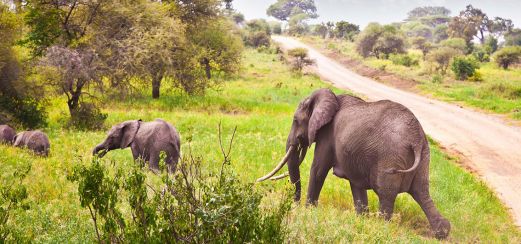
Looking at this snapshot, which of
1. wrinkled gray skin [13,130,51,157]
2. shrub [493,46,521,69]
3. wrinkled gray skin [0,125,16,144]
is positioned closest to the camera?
wrinkled gray skin [13,130,51,157]

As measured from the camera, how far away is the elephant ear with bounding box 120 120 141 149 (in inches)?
406

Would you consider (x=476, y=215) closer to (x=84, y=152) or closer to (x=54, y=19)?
(x=84, y=152)

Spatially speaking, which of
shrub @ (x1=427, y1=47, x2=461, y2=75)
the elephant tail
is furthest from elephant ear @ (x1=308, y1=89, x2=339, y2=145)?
shrub @ (x1=427, y1=47, x2=461, y2=75)

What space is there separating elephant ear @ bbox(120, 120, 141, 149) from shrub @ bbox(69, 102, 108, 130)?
23.4 ft

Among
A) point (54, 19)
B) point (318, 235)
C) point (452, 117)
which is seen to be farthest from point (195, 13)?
point (318, 235)

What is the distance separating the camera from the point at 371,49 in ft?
178

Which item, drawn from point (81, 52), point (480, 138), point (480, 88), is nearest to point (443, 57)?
point (480, 88)

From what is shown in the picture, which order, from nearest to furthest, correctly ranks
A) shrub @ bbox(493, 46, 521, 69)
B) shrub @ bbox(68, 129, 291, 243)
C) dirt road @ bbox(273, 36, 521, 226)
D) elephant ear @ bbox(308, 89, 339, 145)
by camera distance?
shrub @ bbox(68, 129, 291, 243), elephant ear @ bbox(308, 89, 339, 145), dirt road @ bbox(273, 36, 521, 226), shrub @ bbox(493, 46, 521, 69)

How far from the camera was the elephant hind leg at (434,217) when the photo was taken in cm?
671

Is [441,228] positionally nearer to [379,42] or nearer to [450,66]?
[450,66]

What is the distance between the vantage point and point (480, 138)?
16.7 m

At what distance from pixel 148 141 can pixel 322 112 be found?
4.37 m

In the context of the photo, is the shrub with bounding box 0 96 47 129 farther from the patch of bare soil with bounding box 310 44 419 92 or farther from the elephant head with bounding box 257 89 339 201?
the patch of bare soil with bounding box 310 44 419 92

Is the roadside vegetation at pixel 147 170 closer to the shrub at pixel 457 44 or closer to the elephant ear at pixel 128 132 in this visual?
the elephant ear at pixel 128 132
